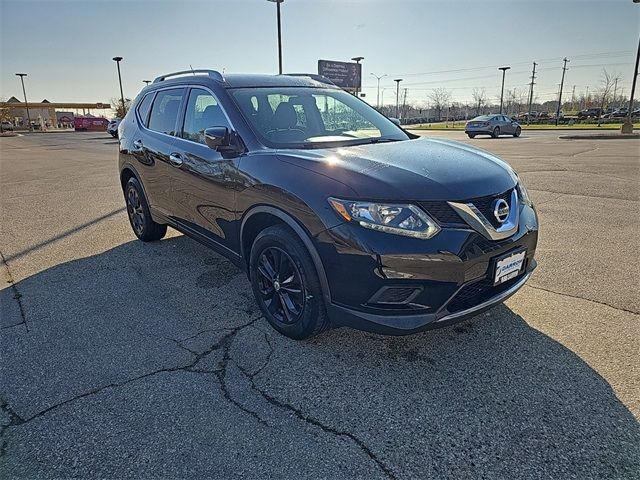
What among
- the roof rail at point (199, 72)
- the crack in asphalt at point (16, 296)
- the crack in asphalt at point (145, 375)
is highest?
the roof rail at point (199, 72)

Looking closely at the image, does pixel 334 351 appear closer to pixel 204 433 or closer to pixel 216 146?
pixel 204 433

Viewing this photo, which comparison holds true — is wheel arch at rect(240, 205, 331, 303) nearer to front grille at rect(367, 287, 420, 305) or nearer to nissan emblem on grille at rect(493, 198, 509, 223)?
front grille at rect(367, 287, 420, 305)

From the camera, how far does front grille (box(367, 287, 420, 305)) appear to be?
8.00 ft

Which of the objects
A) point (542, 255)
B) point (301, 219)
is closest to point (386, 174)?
point (301, 219)

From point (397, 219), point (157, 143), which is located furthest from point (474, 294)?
point (157, 143)

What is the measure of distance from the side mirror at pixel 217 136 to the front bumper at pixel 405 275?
117 centimetres

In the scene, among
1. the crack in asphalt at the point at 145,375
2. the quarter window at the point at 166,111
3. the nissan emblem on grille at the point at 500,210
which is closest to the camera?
the crack in asphalt at the point at 145,375

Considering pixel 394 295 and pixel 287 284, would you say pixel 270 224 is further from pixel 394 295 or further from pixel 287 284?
pixel 394 295

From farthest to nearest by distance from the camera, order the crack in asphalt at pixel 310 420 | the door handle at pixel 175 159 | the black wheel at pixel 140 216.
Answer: the black wheel at pixel 140 216
the door handle at pixel 175 159
the crack in asphalt at pixel 310 420

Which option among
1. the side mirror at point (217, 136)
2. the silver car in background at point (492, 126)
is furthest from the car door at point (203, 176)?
the silver car in background at point (492, 126)

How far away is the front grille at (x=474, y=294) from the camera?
2514mm

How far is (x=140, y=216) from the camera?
5.40 meters

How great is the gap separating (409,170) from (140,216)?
12.9 feet

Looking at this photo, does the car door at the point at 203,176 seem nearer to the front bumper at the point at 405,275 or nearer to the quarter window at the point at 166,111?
the quarter window at the point at 166,111
